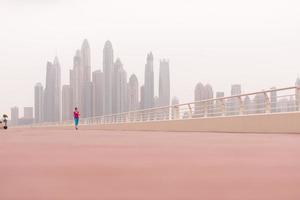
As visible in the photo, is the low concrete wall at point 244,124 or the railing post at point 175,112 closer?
the low concrete wall at point 244,124

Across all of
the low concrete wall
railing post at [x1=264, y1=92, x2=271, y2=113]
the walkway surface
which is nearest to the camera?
the walkway surface

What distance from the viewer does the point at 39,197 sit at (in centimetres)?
290

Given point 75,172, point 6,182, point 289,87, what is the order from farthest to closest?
point 289,87 < point 75,172 < point 6,182

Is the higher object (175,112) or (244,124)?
(175,112)

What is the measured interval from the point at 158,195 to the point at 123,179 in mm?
872

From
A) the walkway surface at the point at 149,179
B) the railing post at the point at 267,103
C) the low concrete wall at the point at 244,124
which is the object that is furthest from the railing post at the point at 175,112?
the walkway surface at the point at 149,179

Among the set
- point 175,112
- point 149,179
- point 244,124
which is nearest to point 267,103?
point 244,124

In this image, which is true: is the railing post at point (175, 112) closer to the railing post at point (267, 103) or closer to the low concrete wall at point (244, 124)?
the low concrete wall at point (244, 124)

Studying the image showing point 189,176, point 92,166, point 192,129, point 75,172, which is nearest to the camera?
point 189,176

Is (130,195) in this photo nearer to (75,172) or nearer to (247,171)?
(75,172)

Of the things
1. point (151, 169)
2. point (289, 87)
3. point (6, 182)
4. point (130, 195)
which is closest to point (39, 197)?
point (130, 195)

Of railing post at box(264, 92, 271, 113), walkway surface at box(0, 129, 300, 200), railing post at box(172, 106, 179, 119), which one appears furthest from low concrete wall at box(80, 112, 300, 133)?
walkway surface at box(0, 129, 300, 200)

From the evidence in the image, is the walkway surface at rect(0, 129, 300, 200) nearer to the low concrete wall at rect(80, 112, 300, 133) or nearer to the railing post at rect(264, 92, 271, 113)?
the low concrete wall at rect(80, 112, 300, 133)

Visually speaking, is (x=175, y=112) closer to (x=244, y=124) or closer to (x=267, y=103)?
(x=244, y=124)
